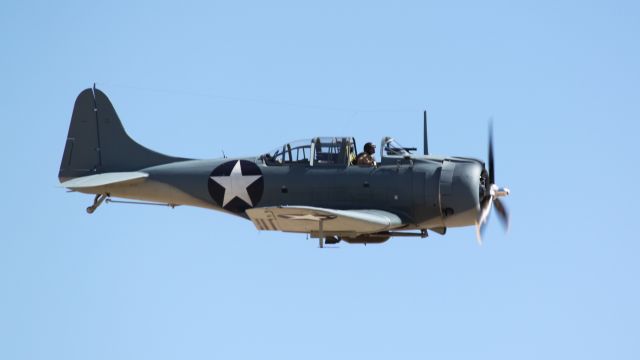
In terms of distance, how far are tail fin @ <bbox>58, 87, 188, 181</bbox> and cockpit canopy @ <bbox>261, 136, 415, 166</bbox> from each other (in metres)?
3.27

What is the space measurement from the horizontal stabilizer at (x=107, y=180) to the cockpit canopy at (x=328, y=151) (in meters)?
3.23

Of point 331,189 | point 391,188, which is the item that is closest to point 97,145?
point 331,189

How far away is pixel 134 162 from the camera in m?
27.0

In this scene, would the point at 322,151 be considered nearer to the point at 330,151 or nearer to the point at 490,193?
the point at 330,151

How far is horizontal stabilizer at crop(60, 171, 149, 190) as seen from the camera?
1028 inches

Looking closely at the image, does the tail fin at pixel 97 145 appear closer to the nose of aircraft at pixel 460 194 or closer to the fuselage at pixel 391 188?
the fuselage at pixel 391 188

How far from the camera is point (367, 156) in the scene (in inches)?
969

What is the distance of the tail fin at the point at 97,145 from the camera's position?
89.0 feet

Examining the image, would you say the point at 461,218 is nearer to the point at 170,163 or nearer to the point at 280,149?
the point at 280,149

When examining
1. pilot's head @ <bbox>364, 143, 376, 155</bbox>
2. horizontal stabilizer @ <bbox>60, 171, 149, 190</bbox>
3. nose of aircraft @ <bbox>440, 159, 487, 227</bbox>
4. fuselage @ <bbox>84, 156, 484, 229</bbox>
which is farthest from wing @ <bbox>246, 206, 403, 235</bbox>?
horizontal stabilizer @ <bbox>60, 171, 149, 190</bbox>

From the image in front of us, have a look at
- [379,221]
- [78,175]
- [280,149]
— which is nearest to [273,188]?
[280,149]

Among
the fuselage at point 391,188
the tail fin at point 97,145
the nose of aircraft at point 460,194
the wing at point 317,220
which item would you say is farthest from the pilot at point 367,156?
the tail fin at point 97,145

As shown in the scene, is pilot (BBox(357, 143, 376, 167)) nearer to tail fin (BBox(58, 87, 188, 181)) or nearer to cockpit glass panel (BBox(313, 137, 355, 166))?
cockpit glass panel (BBox(313, 137, 355, 166))

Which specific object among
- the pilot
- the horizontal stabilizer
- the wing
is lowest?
the wing
